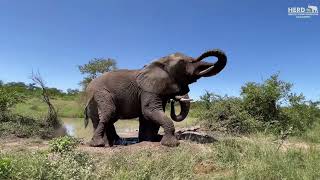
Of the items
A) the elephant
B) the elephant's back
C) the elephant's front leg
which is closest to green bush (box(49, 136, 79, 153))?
the elephant

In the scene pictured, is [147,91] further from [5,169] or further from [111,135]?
[5,169]

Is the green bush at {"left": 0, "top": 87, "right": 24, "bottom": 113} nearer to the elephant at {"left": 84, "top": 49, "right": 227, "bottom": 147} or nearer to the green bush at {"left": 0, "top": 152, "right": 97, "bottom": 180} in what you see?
the elephant at {"left": 84, "top": 49, "right": 227, "bottom": 147}

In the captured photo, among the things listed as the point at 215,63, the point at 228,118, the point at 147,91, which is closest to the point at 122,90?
the point at 147,91

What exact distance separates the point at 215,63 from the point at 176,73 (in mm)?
952

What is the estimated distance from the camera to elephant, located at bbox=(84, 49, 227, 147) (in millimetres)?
11492

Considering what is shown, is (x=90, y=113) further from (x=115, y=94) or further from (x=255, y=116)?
(x=255, y=116)

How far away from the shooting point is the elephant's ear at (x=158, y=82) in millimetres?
11609

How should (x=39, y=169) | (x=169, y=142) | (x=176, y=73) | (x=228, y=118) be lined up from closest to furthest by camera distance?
1. (x=39, y=169)
2. (x=169, y=142)
3. (x=176, y=73)
4. (x=228, y=118)

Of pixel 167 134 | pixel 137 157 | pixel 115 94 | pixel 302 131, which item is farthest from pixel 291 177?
pixel 302 131

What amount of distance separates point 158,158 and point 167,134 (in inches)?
109

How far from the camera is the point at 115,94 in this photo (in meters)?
12.0

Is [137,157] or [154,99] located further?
[154,99]

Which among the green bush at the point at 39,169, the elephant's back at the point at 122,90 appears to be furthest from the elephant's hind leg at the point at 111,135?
the green bush at the point at 39,169

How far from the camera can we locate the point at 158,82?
38.1 feet
